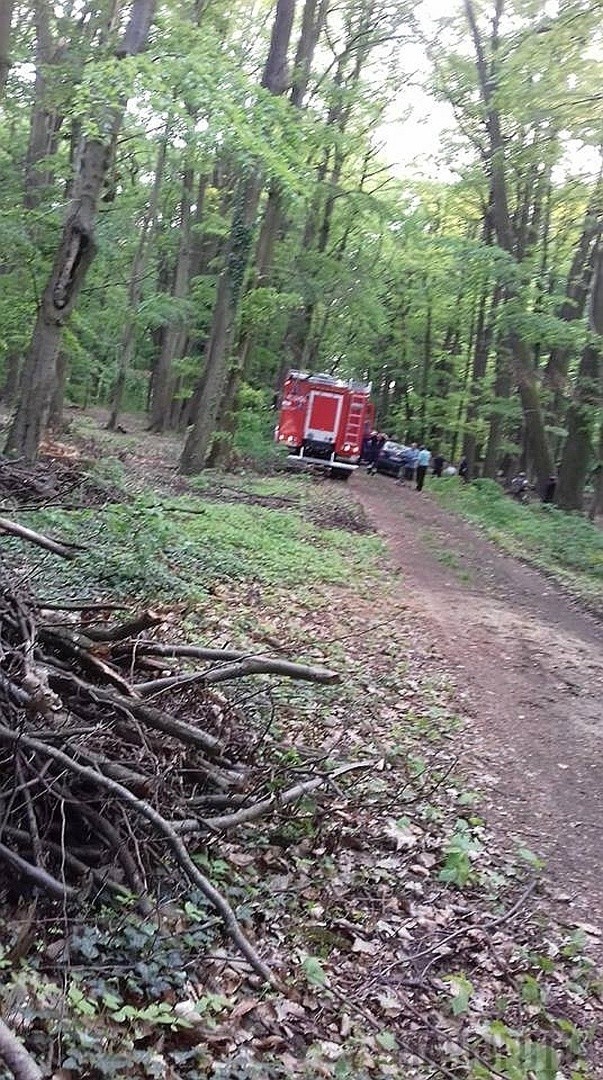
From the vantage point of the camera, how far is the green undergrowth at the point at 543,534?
18156 mm

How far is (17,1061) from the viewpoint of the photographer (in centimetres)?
278

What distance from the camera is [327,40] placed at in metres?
27.2

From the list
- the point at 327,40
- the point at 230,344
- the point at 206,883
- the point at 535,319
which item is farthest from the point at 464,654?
the point at 327,40

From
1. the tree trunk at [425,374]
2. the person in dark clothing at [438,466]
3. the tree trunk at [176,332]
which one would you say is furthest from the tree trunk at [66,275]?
the tree trunk at [425,374]

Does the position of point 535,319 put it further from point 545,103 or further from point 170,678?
point 170,678

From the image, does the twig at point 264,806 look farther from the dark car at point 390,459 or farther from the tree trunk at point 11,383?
the dark car at point 390,459

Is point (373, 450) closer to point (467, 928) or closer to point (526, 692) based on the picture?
point (526, 692)

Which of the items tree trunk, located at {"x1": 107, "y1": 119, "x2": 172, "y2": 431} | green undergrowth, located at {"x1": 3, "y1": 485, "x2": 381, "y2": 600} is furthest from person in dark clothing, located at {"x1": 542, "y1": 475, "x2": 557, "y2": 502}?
tree trunk, located at {"x1": 107, "y1": 119, "x2": 172, "y2": 431}

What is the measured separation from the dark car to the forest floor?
23.3 meters

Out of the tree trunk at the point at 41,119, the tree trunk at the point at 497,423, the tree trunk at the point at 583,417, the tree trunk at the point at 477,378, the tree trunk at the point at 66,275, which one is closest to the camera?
the tree trunk at the point at 66,275

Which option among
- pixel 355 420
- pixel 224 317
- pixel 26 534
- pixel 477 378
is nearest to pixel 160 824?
pixel 26 534

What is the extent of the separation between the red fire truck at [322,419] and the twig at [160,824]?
2431cm

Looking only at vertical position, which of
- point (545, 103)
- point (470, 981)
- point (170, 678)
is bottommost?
point (470, 981)

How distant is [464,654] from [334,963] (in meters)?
6.33
